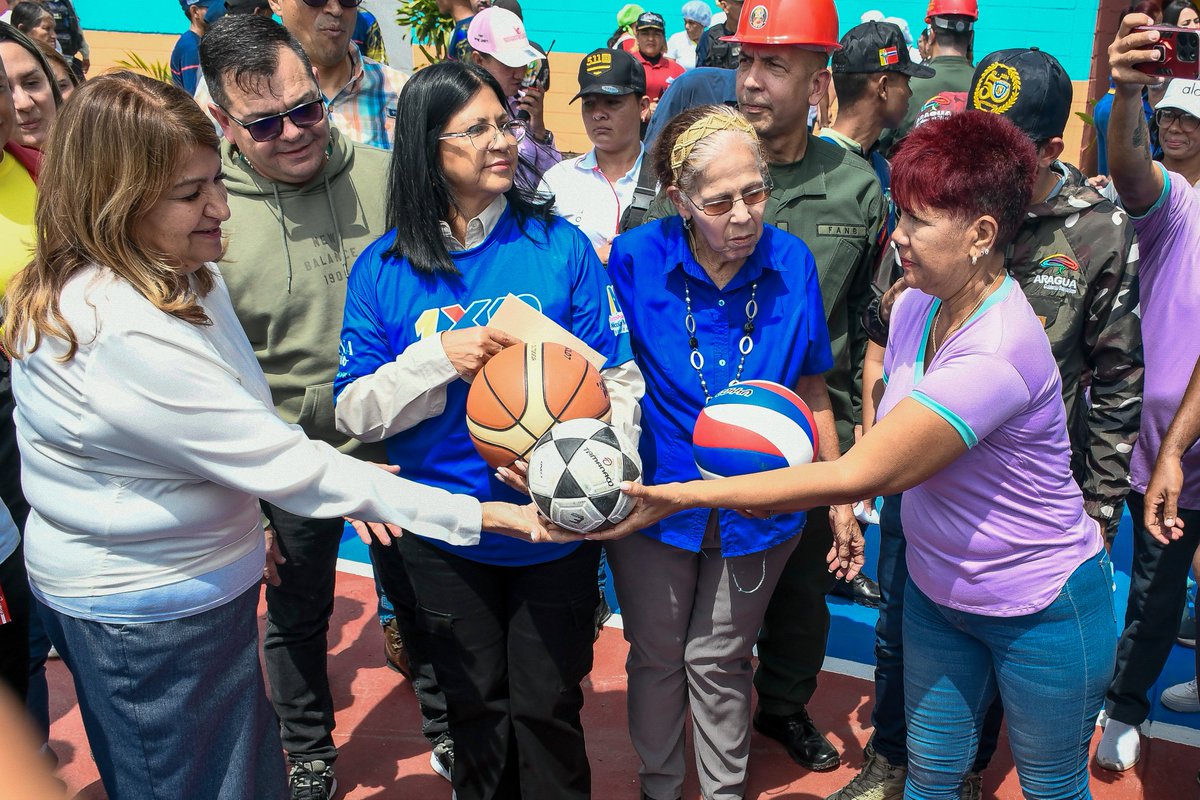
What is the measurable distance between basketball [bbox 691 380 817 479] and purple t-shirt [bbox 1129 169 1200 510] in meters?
1.63

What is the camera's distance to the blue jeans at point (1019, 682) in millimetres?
2809

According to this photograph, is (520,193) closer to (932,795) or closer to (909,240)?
(909,240)

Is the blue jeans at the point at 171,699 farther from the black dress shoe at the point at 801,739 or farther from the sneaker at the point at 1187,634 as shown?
the sneaker at the point at 1187,634

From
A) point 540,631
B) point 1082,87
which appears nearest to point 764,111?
point 540,631

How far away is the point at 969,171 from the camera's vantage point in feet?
8.93

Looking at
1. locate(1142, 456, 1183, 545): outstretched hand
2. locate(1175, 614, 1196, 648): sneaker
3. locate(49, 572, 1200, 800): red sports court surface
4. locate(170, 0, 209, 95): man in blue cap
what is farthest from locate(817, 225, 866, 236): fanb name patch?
locate(170, 0, 209, 95): man in blue cap

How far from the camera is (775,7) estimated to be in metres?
4.10

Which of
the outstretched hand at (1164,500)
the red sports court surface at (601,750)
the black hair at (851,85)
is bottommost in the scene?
the red sports court surface at (601,750)

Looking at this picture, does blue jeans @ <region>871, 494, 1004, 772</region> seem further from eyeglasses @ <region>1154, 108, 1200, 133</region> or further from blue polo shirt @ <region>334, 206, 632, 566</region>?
eyeglasses @ <region>1154, 108, 1200, 133</region>

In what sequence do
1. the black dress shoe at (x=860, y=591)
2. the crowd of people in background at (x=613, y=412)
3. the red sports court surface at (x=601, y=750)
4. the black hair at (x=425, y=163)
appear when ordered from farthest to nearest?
the black dress shoe at (x=860, y=591) → the red sports court surface at (x=601, y=750) → the black hair at (x=425, y=163) → the crowd of people in background at (x=613, y=412)

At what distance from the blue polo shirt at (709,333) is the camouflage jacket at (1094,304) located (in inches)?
30.2

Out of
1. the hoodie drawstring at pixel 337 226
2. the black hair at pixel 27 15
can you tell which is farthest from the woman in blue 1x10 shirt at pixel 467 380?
the black hair at pixel 27 15

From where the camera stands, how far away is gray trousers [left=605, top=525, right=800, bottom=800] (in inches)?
139

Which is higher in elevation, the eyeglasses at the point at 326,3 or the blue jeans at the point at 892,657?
the eyeglasses at the point at 326,3
